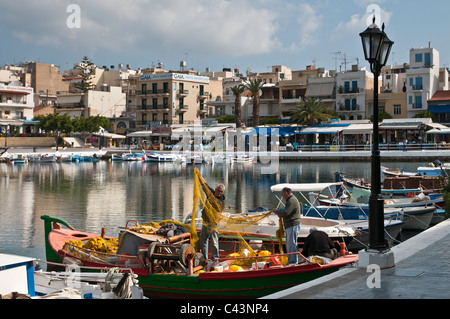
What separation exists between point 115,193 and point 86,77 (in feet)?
243

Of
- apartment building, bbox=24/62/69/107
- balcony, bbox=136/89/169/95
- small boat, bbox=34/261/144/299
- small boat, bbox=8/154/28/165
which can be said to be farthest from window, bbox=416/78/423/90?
apartment building, bbox=24/62/69/107

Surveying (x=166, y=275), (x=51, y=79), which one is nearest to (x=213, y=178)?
(x=166, y=275)

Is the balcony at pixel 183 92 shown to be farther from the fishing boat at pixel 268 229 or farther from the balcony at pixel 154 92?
the fishing boat at pixel 268 229

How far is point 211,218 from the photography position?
490 inches

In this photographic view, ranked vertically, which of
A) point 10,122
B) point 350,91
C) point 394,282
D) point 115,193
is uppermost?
point 350,91

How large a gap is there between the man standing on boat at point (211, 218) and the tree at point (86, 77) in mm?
95277

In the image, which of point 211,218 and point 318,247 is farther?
point 211,218

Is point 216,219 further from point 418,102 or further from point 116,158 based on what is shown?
point 418,102

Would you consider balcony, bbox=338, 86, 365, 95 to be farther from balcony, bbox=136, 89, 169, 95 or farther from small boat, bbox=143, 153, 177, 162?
balcony, bbox=136, 89, 169, 95

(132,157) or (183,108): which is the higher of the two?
(183,108)

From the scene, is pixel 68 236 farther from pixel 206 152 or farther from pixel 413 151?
pixel 206 152

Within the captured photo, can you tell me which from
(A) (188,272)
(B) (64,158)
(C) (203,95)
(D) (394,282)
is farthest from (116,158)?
(D) (394,282)

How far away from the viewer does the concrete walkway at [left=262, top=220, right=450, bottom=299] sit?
8.25 m

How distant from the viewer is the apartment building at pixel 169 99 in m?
89.9
